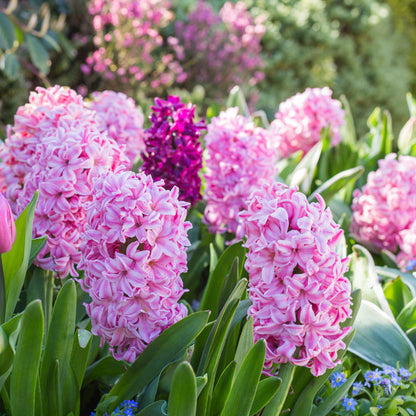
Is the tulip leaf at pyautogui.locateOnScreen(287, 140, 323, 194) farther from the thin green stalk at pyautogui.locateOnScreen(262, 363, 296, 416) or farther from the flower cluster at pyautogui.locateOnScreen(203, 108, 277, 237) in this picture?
the thin green stalk at pyautogui.locateOnScreen(262, 363, 296, 416)

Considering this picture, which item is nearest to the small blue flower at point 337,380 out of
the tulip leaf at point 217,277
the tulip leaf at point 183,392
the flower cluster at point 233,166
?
the tulip leaf at point 217,277

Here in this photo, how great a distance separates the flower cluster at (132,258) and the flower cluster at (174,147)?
51 cm

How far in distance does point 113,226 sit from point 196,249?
837 millimetres

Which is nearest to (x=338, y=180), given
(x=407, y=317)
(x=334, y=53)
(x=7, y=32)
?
(x=407, y=317)

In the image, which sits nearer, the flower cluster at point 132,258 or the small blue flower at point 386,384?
the flower cluster at point 132,258

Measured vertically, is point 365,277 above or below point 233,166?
below

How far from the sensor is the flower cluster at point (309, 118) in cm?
254

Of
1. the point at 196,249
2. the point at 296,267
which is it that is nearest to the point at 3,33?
the point at 196,249

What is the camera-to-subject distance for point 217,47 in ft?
21.2

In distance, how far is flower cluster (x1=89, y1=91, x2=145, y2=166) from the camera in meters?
1.85

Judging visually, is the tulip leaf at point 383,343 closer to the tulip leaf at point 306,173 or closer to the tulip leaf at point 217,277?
the tulip leaf at point 217,277

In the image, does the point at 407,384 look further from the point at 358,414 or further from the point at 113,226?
the point at 113,226

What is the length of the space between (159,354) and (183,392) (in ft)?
0.73

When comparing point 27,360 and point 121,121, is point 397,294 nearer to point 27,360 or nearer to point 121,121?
point 121,121
